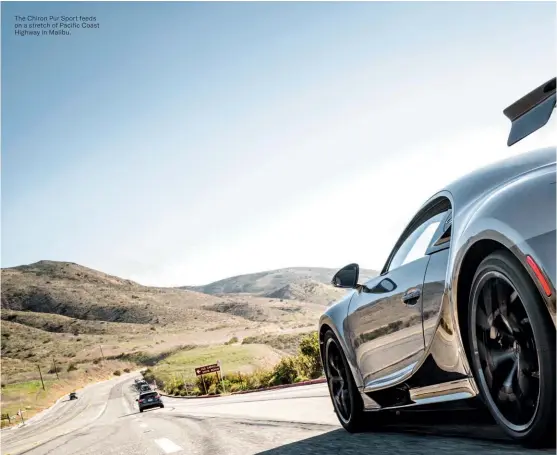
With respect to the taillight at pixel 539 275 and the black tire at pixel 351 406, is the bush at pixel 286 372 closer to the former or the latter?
the black tire at pixel 351 406

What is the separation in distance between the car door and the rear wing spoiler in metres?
0.80

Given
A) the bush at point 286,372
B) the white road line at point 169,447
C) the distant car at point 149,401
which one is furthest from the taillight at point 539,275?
the distant car at point 149,401

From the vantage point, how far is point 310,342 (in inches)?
1041

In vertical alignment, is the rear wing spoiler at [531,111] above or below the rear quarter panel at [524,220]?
above

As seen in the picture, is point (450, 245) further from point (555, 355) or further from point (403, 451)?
point (403, 451)

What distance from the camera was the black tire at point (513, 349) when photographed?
84.0 inches

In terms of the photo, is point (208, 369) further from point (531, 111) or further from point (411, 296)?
point (531, 111)

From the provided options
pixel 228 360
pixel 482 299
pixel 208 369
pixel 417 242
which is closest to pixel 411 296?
pixel 417 242

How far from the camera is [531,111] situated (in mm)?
2369

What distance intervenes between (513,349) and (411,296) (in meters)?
0.82

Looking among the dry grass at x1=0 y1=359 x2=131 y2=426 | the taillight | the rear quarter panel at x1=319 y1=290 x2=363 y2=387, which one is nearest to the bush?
the rear quarter panel at x1=319 y1=290 x2=363 y2=387

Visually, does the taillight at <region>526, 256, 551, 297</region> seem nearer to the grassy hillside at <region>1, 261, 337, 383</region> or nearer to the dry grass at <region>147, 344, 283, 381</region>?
the dry grass at <region>147, 344, 283, 381</region>

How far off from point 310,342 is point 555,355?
24.8 m

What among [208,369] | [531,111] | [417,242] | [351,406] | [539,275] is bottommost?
[208,369]
